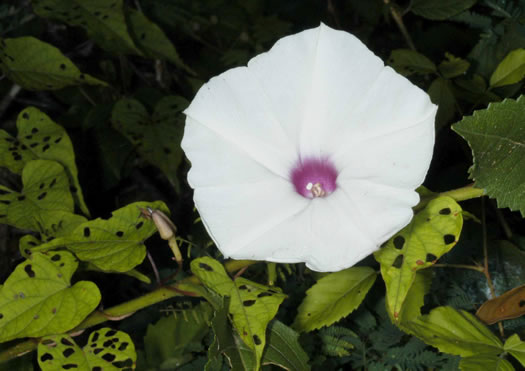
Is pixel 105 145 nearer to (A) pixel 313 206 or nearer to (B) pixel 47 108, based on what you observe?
(B) pixel 47 108

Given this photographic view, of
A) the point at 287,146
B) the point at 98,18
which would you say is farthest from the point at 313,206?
the point at 98,18

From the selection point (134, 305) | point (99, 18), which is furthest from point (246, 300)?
point (99, 18)

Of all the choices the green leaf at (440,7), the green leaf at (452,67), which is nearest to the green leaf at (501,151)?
the green leaf at (452,67)

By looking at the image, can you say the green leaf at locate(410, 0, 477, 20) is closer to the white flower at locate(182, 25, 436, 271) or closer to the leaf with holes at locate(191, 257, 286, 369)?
the white flower at locate(182, 25, 436, 271)

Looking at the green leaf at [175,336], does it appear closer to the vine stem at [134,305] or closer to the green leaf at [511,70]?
the vine stem at [134,305]

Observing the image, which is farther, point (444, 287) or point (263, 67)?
point (444, 287)

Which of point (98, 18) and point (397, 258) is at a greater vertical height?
point (98, 18)
